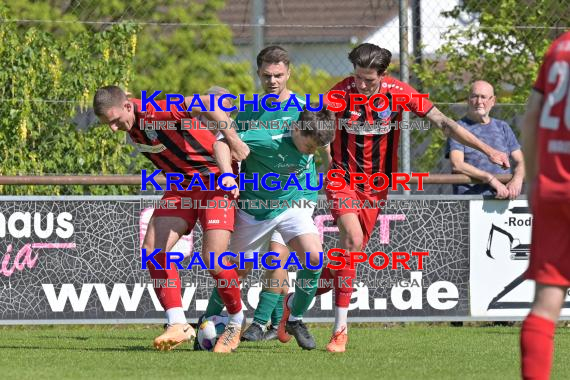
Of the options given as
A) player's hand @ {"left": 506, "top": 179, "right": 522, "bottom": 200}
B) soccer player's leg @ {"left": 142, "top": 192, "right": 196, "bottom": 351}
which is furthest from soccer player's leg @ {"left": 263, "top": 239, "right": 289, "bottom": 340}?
player's hand @ {"left": 506, "top": 179, "right": 522, "bottom": 200}

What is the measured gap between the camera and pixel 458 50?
12648 millimetres

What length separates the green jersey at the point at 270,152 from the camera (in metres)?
8.18

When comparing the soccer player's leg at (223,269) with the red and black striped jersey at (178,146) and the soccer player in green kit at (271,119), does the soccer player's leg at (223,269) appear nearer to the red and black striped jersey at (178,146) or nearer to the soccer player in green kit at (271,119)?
the red and black striped jersey at (178,146)

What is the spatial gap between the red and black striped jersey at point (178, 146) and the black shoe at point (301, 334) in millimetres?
1188

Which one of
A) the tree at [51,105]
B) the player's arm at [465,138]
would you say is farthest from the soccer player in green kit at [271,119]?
the tree at [51,105]

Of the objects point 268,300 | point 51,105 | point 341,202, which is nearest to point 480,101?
point 341,202

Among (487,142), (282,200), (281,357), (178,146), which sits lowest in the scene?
(281,357)

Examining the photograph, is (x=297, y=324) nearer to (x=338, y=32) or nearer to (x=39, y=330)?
(x=39, y=330)

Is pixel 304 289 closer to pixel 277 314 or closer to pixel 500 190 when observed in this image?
pixel 277 314

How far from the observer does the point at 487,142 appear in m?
10.5

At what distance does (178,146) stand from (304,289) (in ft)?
4.31

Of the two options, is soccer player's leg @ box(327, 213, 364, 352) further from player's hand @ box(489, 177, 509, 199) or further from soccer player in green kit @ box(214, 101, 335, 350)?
player's hand @ box(489, 177, 509, 199)

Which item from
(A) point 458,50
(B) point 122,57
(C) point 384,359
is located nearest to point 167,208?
(C) point 384,359

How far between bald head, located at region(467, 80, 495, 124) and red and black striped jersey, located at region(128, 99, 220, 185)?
3098mm
